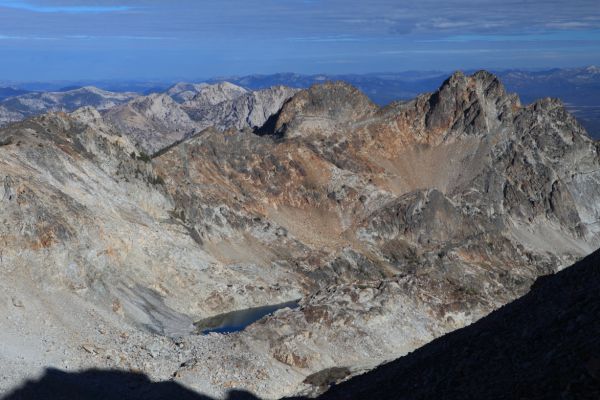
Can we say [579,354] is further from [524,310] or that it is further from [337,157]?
[337,157]

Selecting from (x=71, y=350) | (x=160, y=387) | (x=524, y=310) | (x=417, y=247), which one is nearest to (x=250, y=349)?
(x=160, y=387)

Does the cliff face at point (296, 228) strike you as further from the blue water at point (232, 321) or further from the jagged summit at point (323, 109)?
the blue water at point (232, 321)

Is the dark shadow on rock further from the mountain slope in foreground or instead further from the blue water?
the blue water

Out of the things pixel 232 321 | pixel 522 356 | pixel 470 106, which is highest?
pixel 470 106

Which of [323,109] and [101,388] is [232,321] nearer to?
[101,388]

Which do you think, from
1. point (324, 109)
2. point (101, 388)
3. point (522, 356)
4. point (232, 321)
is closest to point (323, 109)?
point (324, 109)

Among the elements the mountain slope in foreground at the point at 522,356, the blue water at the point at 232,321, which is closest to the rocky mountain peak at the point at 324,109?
the blue water at the point at 232,321
